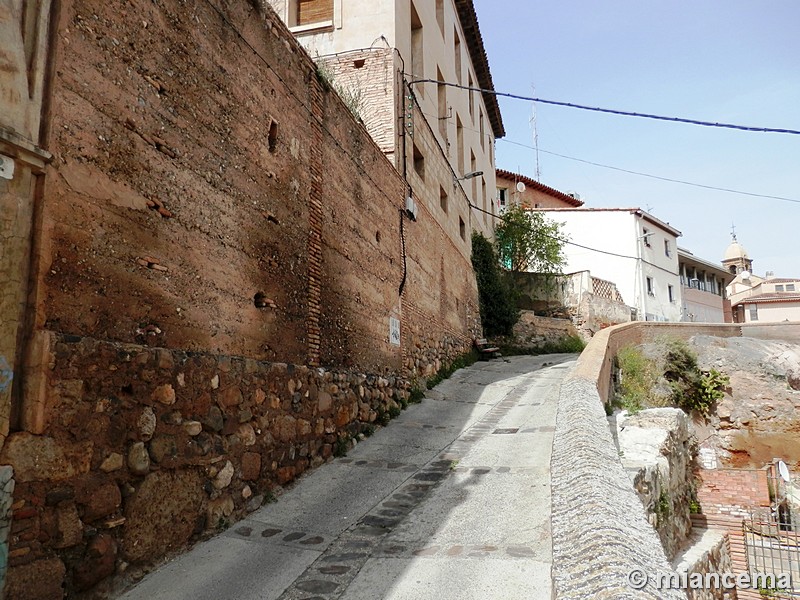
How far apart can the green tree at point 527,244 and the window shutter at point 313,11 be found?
534 inches

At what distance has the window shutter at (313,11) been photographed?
1221 cm

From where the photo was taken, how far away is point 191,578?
4.04m

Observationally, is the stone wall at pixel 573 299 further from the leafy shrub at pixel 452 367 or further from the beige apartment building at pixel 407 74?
the leafy shrub at pixel 452 367

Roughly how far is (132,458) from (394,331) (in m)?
6.53

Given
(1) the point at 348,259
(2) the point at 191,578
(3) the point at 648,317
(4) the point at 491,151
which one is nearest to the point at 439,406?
(1) the point at 348,259

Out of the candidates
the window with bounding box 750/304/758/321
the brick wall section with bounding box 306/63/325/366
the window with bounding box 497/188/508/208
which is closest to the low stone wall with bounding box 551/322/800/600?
the brick wall section with bounding box 306/63/325/366

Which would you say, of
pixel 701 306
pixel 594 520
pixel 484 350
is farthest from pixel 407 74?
pixel 701 306

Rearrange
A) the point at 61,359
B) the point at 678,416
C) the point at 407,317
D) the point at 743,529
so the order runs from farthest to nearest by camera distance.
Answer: the point at 407,317 → the point at 743,529 → the point at 678,416 → the point at 61,359

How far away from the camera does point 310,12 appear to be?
12406 millimetres

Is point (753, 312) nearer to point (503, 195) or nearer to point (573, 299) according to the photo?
point (503, 195)

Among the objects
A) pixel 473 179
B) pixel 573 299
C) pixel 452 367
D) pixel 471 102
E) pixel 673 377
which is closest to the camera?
pixel 452 367

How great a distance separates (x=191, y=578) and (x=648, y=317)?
2799cm

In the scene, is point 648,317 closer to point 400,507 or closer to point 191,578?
point 400,507

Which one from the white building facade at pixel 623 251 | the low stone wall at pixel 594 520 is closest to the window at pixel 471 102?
the white building facade at pixel 623 251
